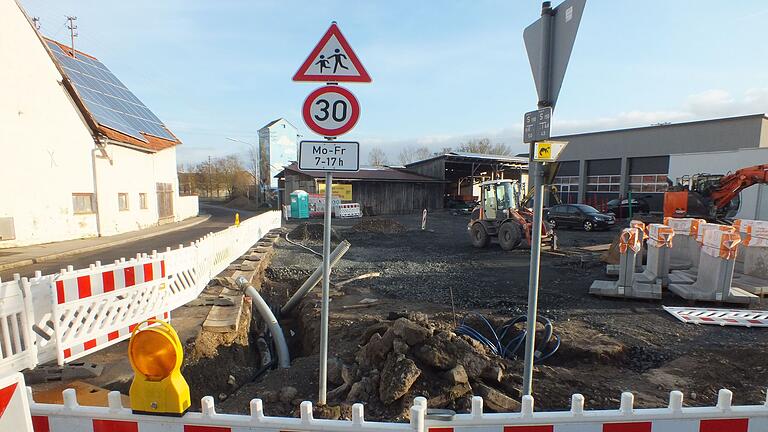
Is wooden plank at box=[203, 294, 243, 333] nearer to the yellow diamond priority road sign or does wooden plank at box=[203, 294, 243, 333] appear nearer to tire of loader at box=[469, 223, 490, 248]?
the yellow diamond priority road sign

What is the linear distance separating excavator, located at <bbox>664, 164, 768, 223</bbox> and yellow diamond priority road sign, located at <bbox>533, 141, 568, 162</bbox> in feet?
56.0

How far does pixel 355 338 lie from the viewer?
518 cm

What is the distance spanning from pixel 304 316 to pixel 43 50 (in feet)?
52.6

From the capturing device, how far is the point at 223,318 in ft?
18.5

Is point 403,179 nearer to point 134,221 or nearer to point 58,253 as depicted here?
point 134,221

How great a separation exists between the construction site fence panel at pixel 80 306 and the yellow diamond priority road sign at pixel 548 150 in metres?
4.86

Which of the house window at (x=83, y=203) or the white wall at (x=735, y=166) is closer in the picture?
the house window at (x=83, y=203)

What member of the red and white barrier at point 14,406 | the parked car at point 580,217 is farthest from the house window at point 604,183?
the red and white barrier at point 14,406

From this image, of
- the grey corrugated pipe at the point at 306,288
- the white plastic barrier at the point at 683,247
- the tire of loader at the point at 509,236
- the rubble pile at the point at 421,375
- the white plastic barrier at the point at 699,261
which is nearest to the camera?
the rubble pile at the point at 421,375

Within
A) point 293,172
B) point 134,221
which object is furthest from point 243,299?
point 293,172

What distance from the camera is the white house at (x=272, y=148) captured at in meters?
47.0

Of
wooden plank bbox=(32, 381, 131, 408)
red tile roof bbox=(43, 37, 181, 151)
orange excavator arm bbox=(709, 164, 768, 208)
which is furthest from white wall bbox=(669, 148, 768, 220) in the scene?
red tile roof bbox=(43, 37, 181, 151)

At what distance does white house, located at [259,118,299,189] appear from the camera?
46969 mm

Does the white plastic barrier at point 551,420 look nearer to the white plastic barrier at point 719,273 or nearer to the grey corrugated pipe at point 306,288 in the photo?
the grey corrugated pipe at point 306,288
